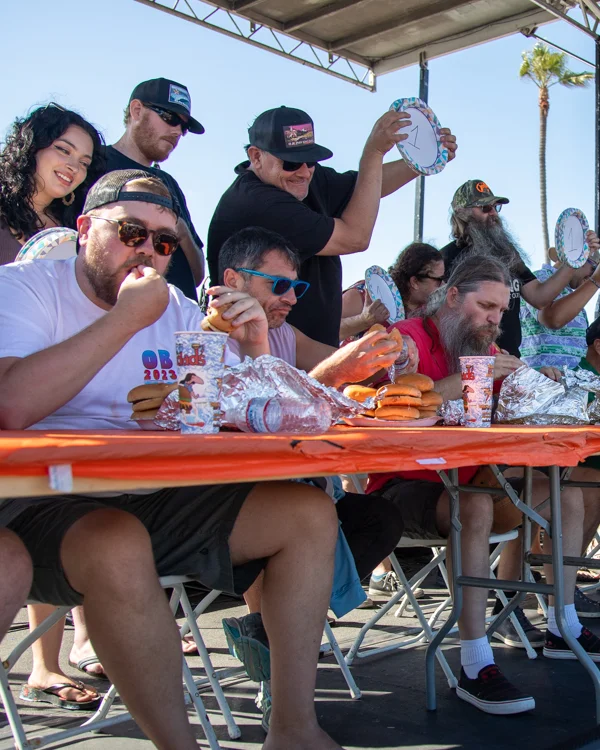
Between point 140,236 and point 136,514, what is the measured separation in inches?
25.7

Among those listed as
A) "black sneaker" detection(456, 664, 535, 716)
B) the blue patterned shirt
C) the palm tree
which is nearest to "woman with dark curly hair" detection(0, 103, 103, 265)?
"black sneaker" detection(456, 664, 535, 716)

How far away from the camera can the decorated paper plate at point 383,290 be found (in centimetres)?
323

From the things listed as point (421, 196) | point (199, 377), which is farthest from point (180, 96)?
point (421, 196)

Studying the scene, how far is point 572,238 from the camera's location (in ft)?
14.1

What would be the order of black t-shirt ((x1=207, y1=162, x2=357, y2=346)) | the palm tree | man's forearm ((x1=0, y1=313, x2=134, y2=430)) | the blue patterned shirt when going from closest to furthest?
man's forearm ((x1=0, y1=313, x2=134, y2=430))
black t-shirt ((x1=207, y1=162, x2=357, y2=346))
the blue patterned shirt
the palm tree

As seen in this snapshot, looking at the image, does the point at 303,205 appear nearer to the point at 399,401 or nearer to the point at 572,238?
the point at 399,401

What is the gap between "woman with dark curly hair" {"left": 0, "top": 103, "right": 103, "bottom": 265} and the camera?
272 centimetres

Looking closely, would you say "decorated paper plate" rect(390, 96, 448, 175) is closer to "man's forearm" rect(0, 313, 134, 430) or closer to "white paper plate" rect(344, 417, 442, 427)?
"white paper plate" rect(344, 417, 442, 427)

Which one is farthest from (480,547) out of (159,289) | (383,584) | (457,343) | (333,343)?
(383,584)

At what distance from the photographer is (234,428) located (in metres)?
1.84

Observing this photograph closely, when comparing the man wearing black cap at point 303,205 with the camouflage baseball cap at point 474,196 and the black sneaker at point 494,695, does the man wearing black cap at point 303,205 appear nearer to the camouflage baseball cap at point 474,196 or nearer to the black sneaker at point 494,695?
the camouflage baseball cap at point 474,196

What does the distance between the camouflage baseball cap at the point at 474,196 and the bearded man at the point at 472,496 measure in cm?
101

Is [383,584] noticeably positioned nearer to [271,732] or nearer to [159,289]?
[271,732]

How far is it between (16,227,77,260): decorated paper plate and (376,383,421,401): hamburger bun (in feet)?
3.09
